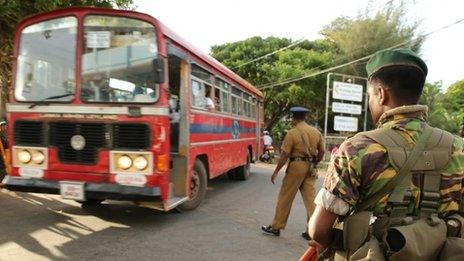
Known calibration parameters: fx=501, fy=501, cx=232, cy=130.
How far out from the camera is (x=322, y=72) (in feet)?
99.0

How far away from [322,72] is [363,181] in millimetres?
28630

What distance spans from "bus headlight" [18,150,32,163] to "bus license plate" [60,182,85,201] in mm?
661

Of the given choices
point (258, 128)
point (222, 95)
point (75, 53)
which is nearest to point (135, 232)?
point (75, 53)

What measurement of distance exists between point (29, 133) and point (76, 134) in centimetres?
72

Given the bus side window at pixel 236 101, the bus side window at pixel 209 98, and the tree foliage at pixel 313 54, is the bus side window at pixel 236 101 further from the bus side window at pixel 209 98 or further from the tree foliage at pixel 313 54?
the tree foliage at pixel 313 54

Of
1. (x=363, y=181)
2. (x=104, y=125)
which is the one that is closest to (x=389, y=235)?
(x=363, y=181)

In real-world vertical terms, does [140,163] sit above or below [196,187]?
above

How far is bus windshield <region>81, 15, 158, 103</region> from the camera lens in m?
6.55

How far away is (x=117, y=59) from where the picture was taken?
6.61 m

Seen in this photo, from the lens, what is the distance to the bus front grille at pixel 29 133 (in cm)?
664

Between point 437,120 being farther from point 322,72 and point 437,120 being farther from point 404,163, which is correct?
point 404,163

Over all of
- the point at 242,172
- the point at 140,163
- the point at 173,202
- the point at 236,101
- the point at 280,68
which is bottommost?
the point at 242,172

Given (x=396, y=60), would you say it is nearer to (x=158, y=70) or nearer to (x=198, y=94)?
(x=158, y=70)

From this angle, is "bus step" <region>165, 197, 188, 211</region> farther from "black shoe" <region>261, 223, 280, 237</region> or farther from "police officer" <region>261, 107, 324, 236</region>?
"police officer" <region>261, 107, 324, 236</region>
